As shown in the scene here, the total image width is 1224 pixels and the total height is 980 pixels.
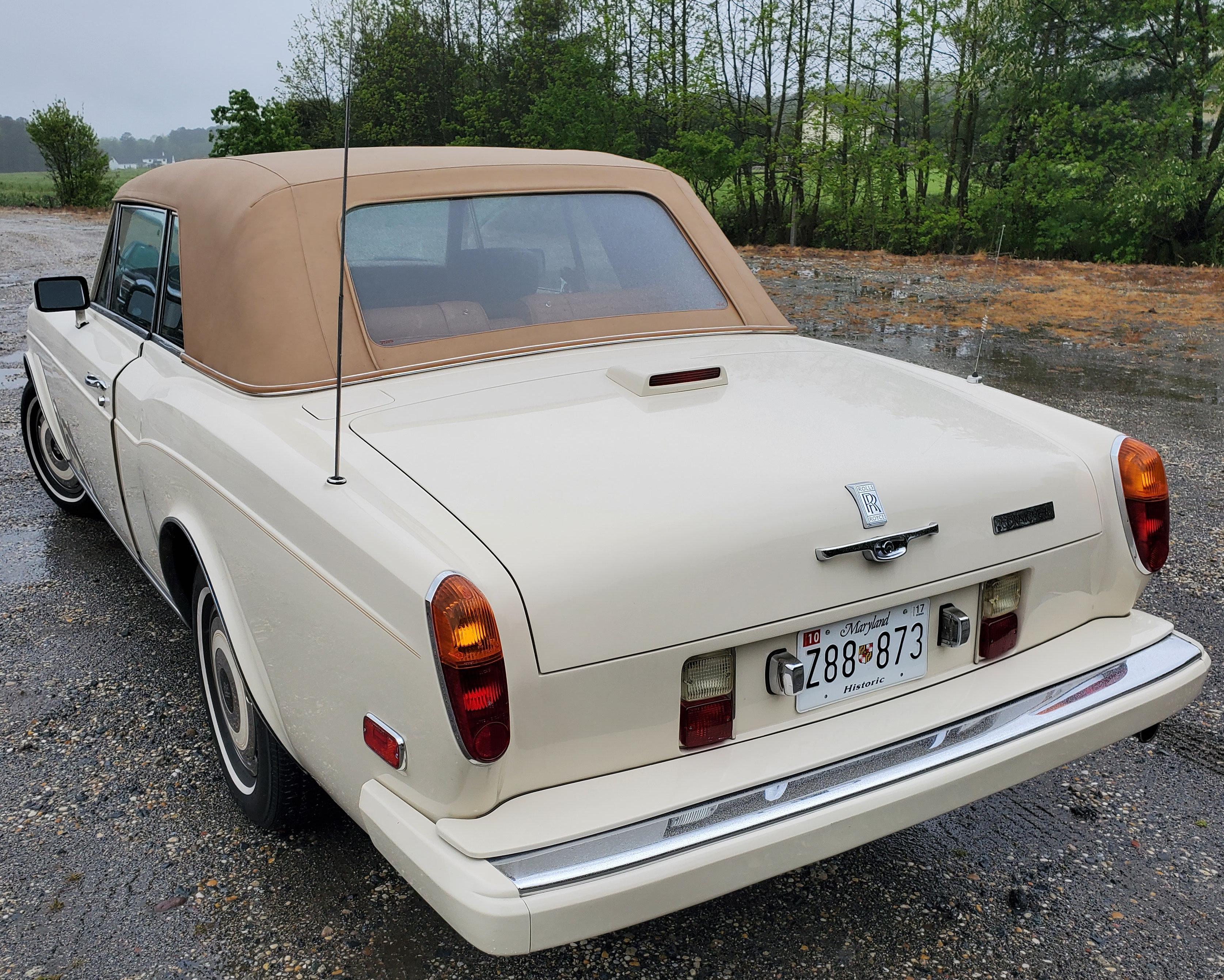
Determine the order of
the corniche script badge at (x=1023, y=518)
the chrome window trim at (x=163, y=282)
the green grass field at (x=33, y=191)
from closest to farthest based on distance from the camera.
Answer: the corniche script badge at (x=1023, y=518), the chrome window trim at (x=163, y=282), the green grass field at (x=33, y=191)

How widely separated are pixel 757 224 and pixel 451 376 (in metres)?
29.5

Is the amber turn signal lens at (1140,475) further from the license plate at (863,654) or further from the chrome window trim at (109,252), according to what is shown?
the chrome window trim at (109,252)

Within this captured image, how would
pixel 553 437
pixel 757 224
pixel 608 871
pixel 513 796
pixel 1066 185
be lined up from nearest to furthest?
pixel 608 871 → pixel 513 796 → pixel 553 437 → pixel 1066 185 → pixel 757 224

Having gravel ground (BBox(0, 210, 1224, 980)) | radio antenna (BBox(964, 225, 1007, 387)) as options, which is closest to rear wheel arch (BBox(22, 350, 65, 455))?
gravel ground (BBox(0, 210, 1224, 980))

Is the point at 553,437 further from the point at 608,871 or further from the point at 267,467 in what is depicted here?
the point at 608,871

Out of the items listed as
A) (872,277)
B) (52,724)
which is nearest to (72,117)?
(872,277)

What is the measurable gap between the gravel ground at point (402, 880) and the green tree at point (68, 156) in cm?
4246

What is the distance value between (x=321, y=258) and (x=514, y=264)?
56 centimetres

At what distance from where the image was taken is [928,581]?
205 centimetres

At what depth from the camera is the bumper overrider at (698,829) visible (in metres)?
1.61

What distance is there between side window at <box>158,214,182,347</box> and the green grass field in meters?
32.4

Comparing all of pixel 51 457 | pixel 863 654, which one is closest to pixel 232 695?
pixel 863 654

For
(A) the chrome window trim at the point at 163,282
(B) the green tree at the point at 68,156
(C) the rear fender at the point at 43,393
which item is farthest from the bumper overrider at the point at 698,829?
(B) the green tree at the point at 68,156

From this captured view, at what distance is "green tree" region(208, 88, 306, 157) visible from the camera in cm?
3416
